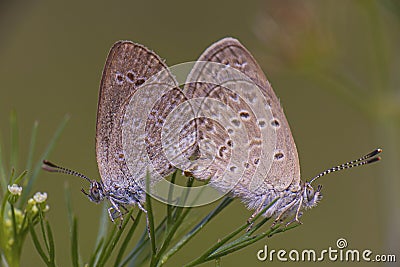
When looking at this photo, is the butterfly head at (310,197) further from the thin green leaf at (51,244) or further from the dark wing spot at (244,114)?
the thin green leaf at (51,244)

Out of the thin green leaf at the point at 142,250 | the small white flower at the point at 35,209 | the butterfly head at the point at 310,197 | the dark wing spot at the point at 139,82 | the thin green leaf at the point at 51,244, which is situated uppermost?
the dark wing spot at the point at 139,82

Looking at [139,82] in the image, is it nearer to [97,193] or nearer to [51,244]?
[97,193]

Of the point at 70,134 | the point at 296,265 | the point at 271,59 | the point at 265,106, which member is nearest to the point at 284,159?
the point at 265,106

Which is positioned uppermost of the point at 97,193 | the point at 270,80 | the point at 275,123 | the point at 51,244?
the point at 270,80

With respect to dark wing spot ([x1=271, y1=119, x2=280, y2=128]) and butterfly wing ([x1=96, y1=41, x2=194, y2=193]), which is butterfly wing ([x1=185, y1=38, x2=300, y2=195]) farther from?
butterfly wing ([x1=96, y1=41, x2=194, y2=193])

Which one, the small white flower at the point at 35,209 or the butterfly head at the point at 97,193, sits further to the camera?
the butterfly head at the point at 97,193

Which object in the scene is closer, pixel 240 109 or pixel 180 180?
pixel 180 180

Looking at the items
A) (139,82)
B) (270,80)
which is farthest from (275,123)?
(270,80)

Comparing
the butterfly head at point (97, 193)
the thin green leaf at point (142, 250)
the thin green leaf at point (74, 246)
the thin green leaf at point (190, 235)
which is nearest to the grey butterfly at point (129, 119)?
the butterfly head at point (97, 193)

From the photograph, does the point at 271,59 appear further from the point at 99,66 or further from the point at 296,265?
the point at 99,66
